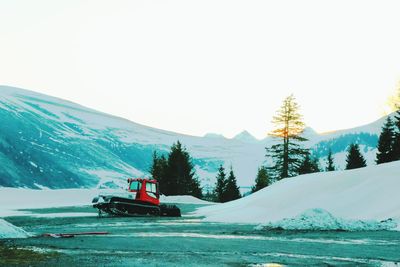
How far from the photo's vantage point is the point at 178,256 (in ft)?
41.3

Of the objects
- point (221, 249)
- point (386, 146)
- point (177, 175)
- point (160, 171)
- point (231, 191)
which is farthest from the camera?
point (160, 171)

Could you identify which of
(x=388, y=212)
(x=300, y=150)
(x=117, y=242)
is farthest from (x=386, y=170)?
(x=300, y=150)

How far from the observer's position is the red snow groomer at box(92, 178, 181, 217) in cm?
3228

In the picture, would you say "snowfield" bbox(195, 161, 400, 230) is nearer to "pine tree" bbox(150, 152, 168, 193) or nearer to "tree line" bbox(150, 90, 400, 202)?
"tree line" bbox(150, 90, 400, 202)

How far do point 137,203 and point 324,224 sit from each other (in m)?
14.6

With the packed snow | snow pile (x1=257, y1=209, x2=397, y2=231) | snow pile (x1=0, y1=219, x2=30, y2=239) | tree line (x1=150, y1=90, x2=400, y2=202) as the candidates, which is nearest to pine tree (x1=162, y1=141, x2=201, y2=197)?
tree line (x1=150, y1=90, x2=400, y2=202)

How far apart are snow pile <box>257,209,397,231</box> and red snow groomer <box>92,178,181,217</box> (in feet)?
40.6

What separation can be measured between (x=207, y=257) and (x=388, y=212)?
13.8 m

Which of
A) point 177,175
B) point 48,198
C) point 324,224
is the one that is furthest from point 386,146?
point 324,224

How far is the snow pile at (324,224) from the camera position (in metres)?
21.1

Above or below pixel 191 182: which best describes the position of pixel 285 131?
above

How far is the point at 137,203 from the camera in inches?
1305

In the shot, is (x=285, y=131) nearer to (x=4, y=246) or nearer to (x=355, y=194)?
(x=355, y=194)

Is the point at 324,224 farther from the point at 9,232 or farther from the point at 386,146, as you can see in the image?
the point at 386,146
